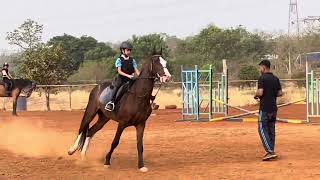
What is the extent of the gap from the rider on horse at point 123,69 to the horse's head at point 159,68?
1.95ft

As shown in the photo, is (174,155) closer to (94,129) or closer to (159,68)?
(94,129)

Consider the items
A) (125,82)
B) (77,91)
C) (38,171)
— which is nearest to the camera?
(38,171)

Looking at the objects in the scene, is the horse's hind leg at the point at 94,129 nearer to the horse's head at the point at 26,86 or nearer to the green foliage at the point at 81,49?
the horse's head at the point at 26,86

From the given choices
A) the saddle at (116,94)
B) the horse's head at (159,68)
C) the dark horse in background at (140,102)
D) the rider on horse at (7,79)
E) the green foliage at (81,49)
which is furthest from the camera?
the green foliage at (81,49)

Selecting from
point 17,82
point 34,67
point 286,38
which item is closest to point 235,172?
point 17,82

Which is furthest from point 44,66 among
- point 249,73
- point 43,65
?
point 249,73

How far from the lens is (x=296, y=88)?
41281 millimetres

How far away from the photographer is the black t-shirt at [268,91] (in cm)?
1111

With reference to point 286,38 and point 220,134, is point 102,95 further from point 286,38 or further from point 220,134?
point 286,38

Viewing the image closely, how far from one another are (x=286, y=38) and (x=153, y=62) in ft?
204

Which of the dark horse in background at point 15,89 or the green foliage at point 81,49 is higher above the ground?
the green foliage at point 81,49

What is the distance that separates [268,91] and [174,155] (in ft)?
9.08

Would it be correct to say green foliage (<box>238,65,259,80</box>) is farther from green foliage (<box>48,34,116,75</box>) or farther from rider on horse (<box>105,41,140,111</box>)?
rider on horse (<box>105,41,140,111</box>)

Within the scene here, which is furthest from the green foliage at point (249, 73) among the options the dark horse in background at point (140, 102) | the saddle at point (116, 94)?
the dark horse in background at point (140, 102)
